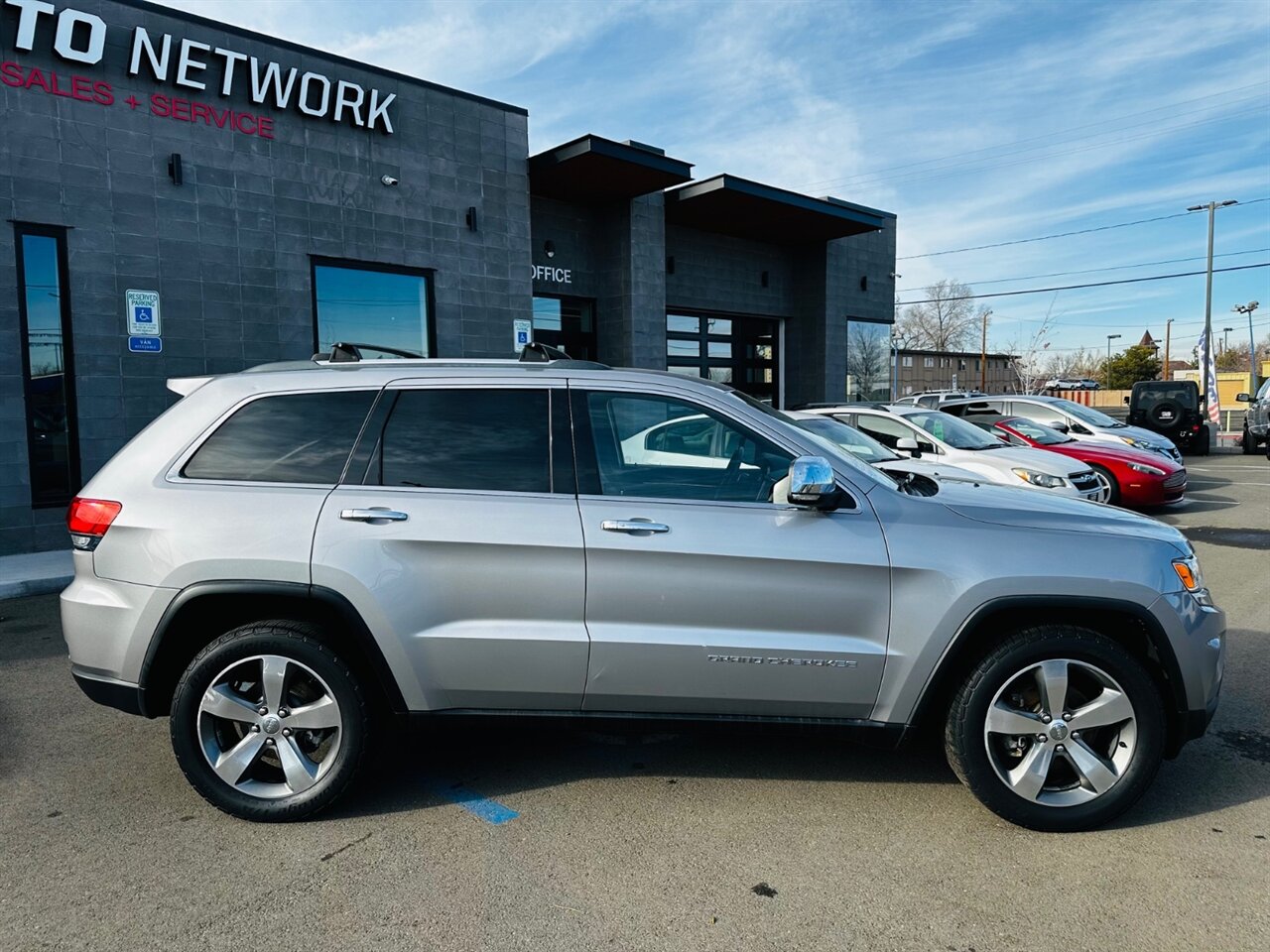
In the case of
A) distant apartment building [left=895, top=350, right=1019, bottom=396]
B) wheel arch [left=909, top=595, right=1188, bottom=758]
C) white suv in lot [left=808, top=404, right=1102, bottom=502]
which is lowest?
wheel arch [left=909, top=595, right=1188, bottom=758]

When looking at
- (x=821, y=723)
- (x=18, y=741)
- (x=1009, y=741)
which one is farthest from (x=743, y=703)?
(x=18, y=741)

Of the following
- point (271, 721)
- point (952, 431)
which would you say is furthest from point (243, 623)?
point (952, 431)

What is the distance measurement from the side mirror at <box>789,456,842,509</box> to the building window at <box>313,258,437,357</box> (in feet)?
29.1

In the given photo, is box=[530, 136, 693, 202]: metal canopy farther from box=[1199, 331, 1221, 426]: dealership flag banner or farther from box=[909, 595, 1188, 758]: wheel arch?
box=[1199, 331, 1221, 426]: dealership flag banner

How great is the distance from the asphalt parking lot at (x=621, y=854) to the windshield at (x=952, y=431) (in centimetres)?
597

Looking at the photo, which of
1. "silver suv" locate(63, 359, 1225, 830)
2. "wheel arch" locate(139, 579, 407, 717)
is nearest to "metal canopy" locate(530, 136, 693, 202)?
"silver suv" locate(63, 359, 1225, 830)

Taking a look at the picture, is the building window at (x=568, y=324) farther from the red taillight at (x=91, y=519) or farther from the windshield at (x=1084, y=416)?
the red taillight at (x=91, y=519)

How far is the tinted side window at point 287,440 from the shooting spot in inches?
140

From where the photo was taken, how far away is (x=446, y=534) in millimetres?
3367

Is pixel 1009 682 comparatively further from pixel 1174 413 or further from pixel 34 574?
pixel 1174 413

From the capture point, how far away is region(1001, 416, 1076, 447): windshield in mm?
12227

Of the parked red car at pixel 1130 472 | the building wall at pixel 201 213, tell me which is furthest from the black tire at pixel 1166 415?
the building wall at pixel 201 213

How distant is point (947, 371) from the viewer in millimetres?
83500

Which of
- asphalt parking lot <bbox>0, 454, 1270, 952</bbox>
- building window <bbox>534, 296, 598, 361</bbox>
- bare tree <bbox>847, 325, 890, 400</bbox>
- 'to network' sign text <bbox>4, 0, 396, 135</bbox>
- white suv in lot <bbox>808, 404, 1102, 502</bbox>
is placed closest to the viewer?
asphalt parking lot <bbox>0, 454, 1270, 952</bbox>
